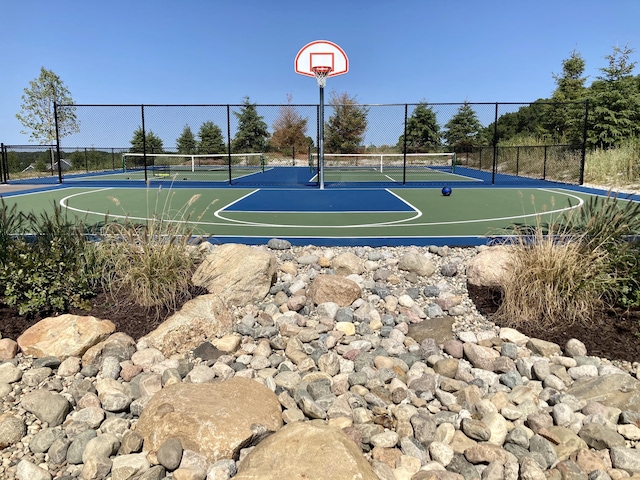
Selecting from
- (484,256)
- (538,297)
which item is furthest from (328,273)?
(538,297)

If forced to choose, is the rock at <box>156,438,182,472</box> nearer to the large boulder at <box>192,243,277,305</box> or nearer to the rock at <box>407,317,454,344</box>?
the large boulder at <box>192,243,277,305</box>

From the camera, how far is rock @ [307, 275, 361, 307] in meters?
5.34

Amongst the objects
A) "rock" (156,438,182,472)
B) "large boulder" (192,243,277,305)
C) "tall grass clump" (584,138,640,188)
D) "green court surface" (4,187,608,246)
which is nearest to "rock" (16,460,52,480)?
"rock" (156,438,182,472)

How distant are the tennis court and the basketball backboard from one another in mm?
4134

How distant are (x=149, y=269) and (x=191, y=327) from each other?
0.69 metres

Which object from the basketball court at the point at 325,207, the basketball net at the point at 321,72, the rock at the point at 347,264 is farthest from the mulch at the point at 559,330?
the basketball net at the point at 321,72

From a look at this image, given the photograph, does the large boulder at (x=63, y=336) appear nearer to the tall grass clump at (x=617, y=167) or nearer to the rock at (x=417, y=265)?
the rock at (x=417, y=265)

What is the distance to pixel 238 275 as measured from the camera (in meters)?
5.38

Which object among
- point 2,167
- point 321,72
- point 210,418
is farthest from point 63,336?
point 2,167

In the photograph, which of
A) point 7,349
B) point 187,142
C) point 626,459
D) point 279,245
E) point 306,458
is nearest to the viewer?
point 306,458

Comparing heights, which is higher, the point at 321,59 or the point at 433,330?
the point at 321,59

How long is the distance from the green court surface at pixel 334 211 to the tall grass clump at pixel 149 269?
359 mm

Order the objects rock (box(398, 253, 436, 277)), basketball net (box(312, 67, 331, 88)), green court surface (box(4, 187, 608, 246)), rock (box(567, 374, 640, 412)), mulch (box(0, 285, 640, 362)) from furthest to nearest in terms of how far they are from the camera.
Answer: basketball net (box(312, 67, 331, 88)), green court surface (box(4, 187, 608, 246)), rock (box(398, 253, 436, 277)), mulch (box(0, 285, 640, 362)), rock (box(567, 374, 640, 412))

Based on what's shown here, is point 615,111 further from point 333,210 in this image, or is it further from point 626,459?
point 626,459
